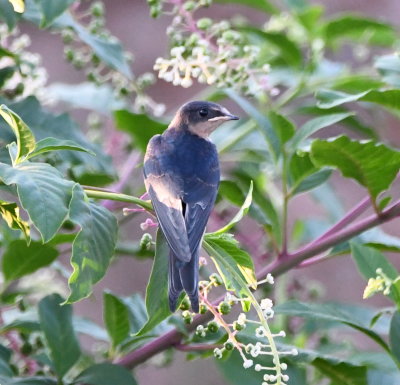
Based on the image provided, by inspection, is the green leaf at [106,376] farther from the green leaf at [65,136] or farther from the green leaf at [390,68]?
the green leaf at [390,68]

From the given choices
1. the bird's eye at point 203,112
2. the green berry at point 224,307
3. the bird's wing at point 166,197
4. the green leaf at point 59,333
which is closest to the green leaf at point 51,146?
the bird's wing at point 166,197

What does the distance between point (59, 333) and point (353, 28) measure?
111cm

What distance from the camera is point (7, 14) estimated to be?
5.56 ft

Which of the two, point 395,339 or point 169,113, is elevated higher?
point 395,339

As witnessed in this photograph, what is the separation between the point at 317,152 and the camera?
1767 millimetres

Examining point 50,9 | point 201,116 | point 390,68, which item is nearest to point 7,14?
point 50,9

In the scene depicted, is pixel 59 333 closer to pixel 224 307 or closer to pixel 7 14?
pixel 224 307

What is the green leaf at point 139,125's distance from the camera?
2084mm

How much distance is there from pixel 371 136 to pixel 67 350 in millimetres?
938

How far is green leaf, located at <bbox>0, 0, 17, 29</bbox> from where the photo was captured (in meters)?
1.69

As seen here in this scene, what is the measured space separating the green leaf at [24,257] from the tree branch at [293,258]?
251mm

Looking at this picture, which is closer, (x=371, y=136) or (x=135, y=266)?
(x=371, y=136)

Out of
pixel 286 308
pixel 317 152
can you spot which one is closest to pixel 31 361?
pixel 286 308

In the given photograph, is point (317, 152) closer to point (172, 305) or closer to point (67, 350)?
point (172, 305)
